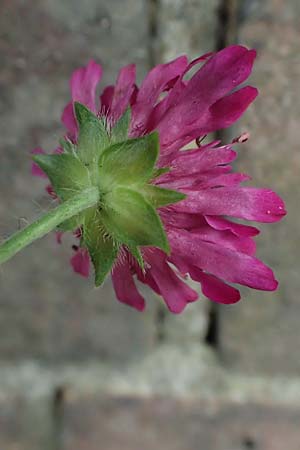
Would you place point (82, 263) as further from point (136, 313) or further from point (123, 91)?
point (136, 313)

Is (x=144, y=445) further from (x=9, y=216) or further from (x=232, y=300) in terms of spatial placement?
(x=232, y=300)

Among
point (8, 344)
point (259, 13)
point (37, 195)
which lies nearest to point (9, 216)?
point (37, 195)

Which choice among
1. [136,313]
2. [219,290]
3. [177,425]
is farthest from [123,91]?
[177,425]

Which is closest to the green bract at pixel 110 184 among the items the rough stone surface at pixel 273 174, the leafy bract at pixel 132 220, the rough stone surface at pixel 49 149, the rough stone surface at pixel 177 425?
the leafy bract at pixel 132 220

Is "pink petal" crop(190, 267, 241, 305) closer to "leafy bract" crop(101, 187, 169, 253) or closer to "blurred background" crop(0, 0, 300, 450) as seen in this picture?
"leafy bract" crop(101, 187, 169, 253)

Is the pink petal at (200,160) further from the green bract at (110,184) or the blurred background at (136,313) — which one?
→ the blurred background at (136,313)
